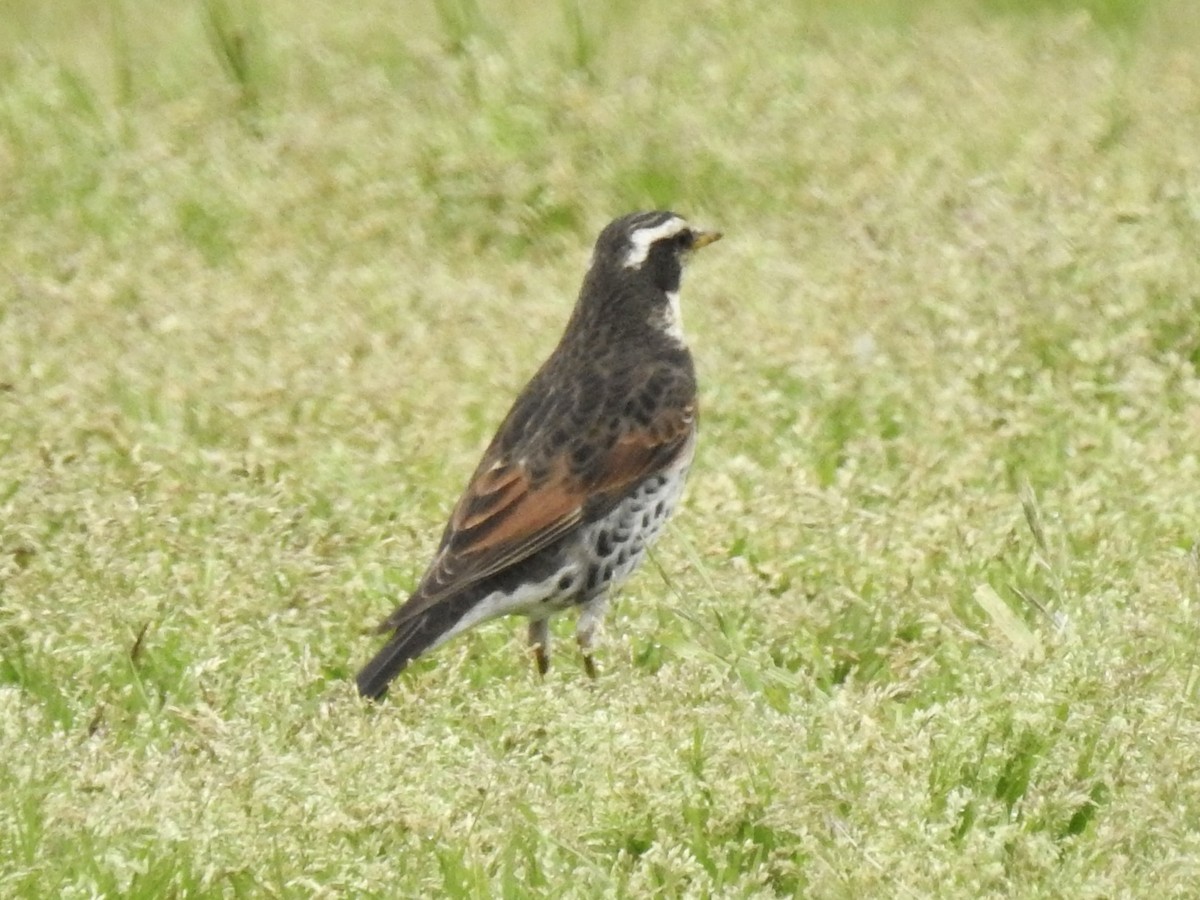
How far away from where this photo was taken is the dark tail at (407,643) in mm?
7328

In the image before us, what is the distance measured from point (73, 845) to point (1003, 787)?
7.57 ft

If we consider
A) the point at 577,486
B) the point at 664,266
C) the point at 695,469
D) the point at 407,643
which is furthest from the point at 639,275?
the point at 407,643

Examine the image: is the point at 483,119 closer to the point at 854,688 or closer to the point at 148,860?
the point at 854,688

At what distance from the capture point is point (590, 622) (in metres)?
8.24

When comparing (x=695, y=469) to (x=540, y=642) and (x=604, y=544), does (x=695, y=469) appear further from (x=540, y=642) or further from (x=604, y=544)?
(x=540, y=642)

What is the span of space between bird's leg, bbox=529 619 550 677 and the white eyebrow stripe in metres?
1.30

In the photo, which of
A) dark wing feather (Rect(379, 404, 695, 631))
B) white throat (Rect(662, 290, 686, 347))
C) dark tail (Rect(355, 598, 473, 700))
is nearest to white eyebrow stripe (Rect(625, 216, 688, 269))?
white throat (Rect(662, 290, 686, 347))

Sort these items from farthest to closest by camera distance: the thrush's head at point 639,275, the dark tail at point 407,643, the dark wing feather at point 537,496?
the thrush's head at point 639,275 < the dark wing feather at point 537,496 < the dark tail at point 407,643

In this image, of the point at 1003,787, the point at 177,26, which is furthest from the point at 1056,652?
the point at 177,26

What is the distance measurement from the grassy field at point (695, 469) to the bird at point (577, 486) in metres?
0.20

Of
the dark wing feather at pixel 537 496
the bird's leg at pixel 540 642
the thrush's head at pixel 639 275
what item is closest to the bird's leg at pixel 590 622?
the bird's leg at pixel 540 642

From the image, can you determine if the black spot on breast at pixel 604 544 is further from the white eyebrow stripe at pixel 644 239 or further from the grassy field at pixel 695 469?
the white eyebrow stripe at pixel 644 239

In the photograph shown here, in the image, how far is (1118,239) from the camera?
1092 centimetres

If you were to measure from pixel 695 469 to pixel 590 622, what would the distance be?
1.65 meters
